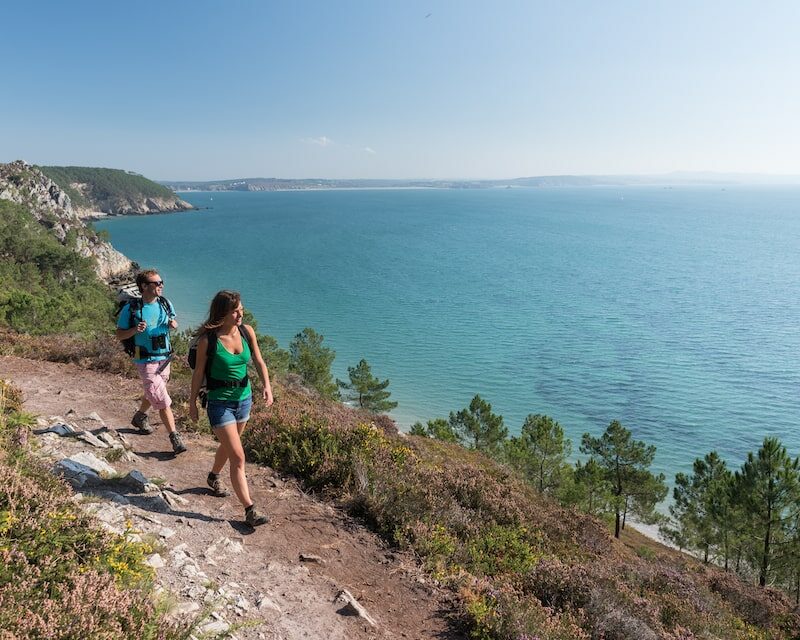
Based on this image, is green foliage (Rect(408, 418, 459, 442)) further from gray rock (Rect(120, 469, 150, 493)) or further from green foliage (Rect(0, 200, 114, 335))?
green foliage (Rect(0, 200, 114, 335))

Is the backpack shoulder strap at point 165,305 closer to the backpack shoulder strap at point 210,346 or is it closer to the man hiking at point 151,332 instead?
the man hiking at point 151,332

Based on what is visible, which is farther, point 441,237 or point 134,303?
point 441,237

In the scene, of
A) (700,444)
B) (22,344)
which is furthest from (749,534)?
(22,344)

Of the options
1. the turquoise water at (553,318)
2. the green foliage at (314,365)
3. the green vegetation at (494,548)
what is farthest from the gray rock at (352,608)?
the turquoise water at (553,318)

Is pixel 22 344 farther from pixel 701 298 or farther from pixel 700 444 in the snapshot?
pixel 701 298

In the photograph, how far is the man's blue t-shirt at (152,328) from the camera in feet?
20.8

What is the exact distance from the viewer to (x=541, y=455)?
86.9 feet

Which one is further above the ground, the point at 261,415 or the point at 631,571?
the point at 261,415

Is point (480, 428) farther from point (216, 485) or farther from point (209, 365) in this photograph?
point (209, 365)

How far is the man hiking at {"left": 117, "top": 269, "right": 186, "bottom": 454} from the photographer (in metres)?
6.33

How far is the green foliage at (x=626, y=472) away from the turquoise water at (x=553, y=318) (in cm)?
611

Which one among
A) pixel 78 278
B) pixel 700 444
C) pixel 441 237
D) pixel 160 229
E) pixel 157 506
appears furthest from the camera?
pixel 160 229

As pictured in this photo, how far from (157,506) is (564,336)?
52.2 m

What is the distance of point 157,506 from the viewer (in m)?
5.44
